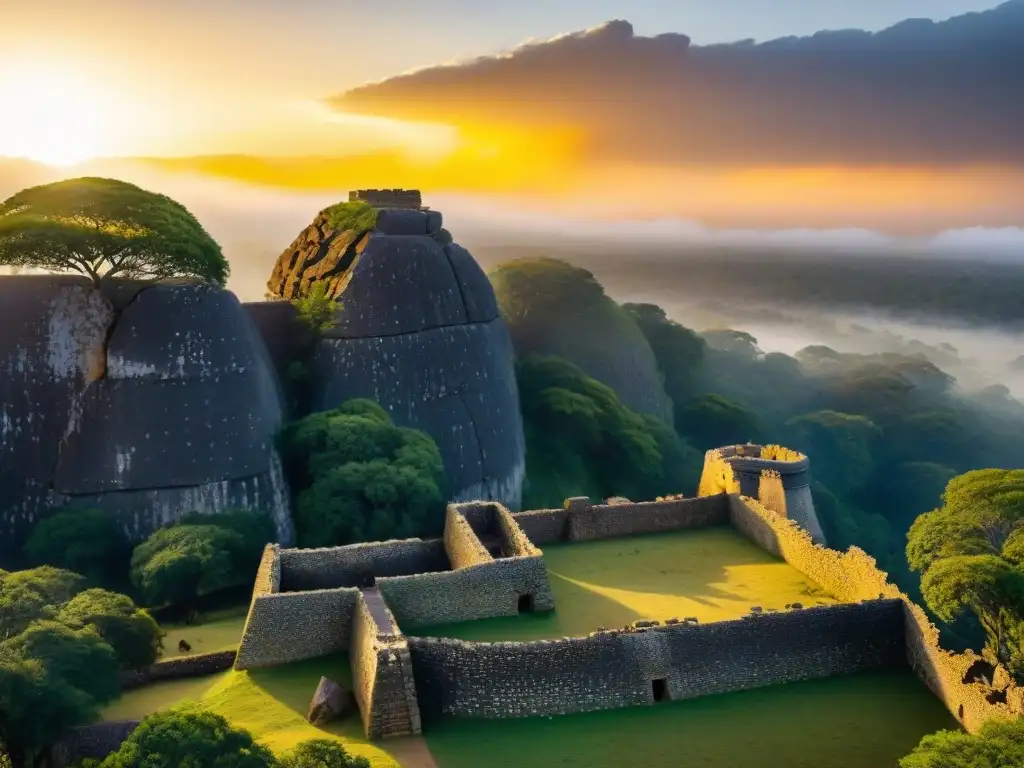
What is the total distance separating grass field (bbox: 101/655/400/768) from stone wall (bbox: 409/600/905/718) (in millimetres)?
1722

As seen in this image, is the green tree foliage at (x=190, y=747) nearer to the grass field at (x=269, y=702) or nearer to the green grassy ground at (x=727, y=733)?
the grass field at (x=269, y=702)

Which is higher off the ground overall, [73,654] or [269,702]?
[73,654]

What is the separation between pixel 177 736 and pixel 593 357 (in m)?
38.4

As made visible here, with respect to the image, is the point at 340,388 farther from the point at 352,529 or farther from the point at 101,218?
the point at 101,218

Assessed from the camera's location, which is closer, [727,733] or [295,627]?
[727,733]

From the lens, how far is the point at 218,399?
91.1ft

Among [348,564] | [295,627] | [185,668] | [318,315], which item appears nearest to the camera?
[295,627]

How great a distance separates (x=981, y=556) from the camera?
1791cm

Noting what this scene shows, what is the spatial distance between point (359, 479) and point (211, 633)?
20.7 ft

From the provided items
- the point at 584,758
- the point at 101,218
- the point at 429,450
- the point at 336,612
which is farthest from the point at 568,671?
the point at 101,218

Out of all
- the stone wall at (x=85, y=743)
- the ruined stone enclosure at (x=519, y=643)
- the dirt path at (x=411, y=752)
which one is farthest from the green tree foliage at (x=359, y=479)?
the dirt path at (x=411, y=752)

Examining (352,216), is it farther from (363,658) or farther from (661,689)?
(661,689)

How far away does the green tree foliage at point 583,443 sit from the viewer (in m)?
40.6

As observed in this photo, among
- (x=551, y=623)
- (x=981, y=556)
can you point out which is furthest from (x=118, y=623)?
(x=981, y=556)
